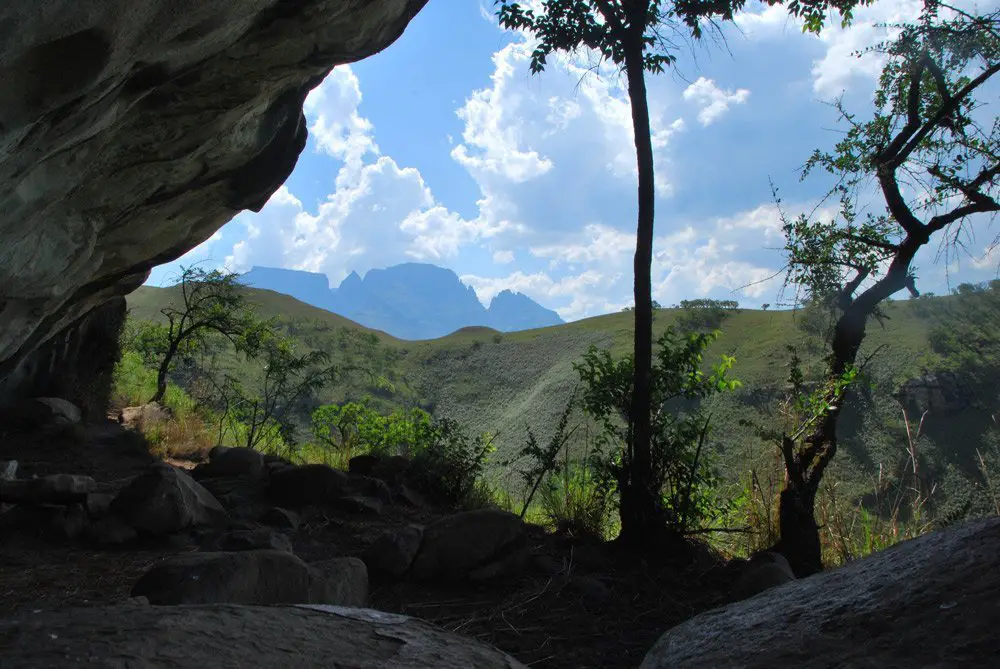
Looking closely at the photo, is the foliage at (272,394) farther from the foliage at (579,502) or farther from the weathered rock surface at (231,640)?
the weathered rock surface at (231,640)

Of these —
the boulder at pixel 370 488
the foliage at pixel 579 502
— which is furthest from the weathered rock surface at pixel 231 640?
the boulder at pixel 370 488

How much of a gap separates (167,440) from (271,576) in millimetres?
6656

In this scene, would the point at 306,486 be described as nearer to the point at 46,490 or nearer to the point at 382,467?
the point at 382,467

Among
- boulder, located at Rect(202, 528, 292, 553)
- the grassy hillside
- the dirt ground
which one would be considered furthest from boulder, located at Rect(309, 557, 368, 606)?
the grassy hillside

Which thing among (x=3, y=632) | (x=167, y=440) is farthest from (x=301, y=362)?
(x=3, y=632)

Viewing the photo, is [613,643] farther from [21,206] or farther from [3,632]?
[21,206]

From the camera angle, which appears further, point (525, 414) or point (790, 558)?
point (525, 414)

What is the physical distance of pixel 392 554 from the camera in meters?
4.57

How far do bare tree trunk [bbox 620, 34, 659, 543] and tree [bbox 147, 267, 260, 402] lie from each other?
24.7ft

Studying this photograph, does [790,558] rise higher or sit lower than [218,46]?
lower

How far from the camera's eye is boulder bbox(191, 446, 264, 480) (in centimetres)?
701

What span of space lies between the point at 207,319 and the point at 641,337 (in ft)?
27.5

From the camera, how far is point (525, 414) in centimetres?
2694

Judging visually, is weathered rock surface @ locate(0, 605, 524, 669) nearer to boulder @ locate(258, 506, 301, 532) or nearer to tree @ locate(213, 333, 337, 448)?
boulder @ locate(258, 506, 301, 532)
